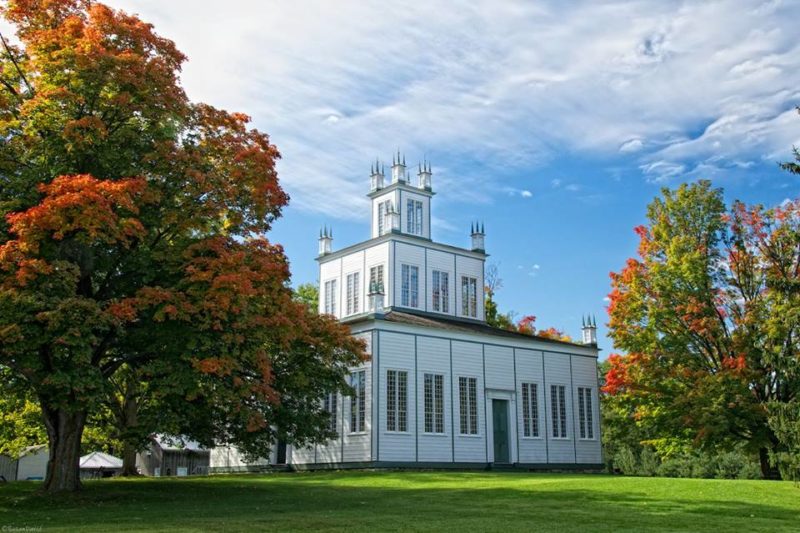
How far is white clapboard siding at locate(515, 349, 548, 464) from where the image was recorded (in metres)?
37.3

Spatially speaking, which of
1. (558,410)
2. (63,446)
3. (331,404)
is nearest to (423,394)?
(331,404)

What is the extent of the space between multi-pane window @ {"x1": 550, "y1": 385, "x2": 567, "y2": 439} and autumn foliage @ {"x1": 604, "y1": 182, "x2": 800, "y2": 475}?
3.16m

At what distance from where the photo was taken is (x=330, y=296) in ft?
143

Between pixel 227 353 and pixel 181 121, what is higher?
pixel 181 121

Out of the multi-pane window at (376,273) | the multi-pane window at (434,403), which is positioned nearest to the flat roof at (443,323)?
the multi-pane window at (376,273)

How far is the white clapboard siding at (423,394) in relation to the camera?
3388 centimetres

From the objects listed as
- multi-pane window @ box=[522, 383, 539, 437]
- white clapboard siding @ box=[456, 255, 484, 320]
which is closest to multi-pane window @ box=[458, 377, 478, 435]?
multi-pane window @ box=[522, 383, 539, 437]

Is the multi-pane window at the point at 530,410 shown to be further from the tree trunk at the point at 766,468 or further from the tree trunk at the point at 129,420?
the tree trunk at the point at 129,420

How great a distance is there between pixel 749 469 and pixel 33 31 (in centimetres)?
3378

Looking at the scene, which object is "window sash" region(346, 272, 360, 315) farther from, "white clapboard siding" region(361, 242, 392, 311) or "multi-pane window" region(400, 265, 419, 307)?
"multi-pane window" region(400, 265, 419, 307)

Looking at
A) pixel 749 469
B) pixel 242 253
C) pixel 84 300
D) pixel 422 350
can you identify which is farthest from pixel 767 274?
pixel 84 300

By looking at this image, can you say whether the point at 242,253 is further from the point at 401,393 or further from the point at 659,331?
the point at 659,331

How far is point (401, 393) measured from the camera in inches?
1329

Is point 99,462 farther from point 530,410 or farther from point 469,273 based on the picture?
point 530,410
